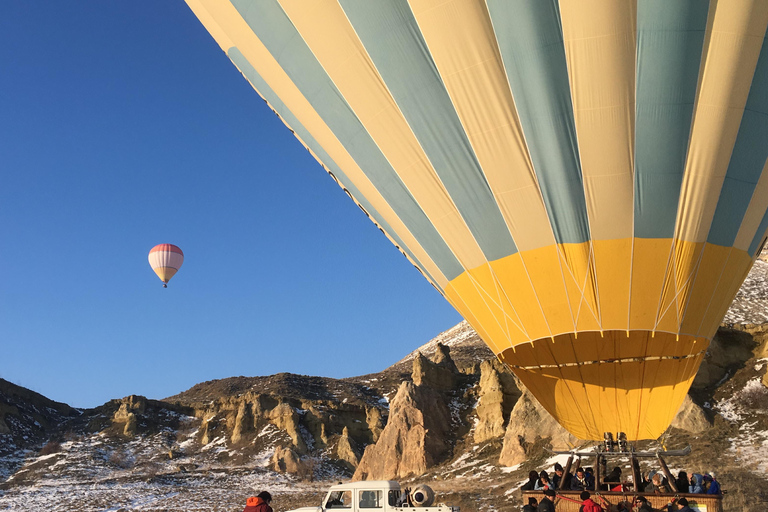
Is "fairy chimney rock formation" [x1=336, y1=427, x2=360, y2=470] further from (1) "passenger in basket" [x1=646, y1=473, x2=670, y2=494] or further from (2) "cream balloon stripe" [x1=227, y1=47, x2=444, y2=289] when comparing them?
(1) "passenger in basket" [x1=646, y1=473, x2=670, y2=494]

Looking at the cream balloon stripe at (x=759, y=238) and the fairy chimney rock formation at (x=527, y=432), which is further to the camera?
the fairy chimney rock formation at (x=527, y=432)

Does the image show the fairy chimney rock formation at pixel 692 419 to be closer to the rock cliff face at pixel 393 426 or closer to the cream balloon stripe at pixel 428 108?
the rock cliff face at pixel 393 426

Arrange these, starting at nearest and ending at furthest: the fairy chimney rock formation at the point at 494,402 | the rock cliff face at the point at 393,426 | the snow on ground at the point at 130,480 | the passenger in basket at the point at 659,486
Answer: the passenger in basket at the point at 659,486 < the rock cliff face at the point at 393,426 < the snow on ground at the point at 130,480 < the fairy chimney rock formation at the point at 494,402

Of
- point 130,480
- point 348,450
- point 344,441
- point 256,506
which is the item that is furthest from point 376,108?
point 344,441

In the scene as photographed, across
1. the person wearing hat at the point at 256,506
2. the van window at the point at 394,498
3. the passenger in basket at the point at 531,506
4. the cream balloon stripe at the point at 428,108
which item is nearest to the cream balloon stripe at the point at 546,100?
the cream balloon stripe at the point at 428,108

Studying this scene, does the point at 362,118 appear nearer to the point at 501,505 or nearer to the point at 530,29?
the point at 530,29

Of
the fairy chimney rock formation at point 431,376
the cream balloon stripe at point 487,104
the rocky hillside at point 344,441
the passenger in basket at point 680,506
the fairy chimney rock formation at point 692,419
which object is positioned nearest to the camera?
the passenger in basket at point 680,506

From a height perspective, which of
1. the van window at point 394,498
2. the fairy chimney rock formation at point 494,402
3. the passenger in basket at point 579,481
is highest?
the fairy chimney rock formation at point 494,402
